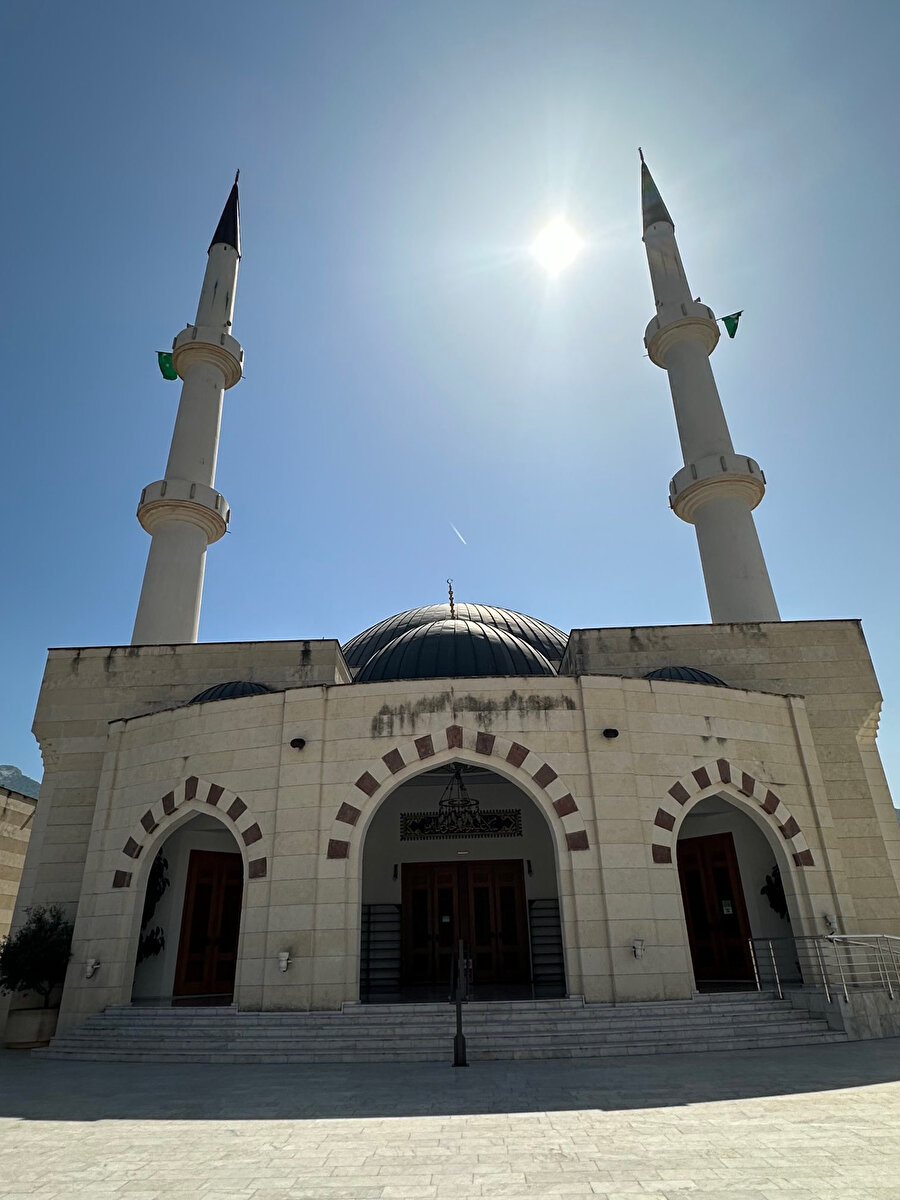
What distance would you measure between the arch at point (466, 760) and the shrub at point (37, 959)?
17.1 ft

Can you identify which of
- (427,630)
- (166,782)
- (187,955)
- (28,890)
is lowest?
(187,955)

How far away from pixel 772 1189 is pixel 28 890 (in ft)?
45.9

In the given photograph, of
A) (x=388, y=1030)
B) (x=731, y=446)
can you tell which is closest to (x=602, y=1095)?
(x=388, y=1030)

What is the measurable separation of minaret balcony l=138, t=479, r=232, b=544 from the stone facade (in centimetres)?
764

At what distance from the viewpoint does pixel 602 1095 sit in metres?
7.05

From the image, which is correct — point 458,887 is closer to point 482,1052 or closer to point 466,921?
point 466,921

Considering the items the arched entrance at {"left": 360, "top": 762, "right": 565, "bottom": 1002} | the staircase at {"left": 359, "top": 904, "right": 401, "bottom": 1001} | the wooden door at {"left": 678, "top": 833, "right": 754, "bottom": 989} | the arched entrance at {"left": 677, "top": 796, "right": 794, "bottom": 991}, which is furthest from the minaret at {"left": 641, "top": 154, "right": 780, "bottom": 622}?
the staircase at {"left": 359, "top": 904, "right": 401, "bottom": 1001}

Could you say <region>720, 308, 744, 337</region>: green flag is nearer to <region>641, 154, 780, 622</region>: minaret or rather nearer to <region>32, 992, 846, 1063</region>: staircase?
<region>641, 154, 780, 622</region>: minaret

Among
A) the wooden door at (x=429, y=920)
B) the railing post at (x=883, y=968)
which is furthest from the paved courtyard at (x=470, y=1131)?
the wooden door at (x=429, y=920)

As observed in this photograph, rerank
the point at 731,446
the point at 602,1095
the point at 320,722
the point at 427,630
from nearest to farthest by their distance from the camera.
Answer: the point at 602,1095, the point at 320,722, the point at 427,630, the point at 731,446

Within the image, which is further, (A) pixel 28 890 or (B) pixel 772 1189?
(A) pixel 28 890

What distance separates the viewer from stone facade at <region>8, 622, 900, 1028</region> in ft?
36.4

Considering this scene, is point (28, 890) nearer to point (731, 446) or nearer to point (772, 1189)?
point (772, 1189)

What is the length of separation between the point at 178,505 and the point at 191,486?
69cm
